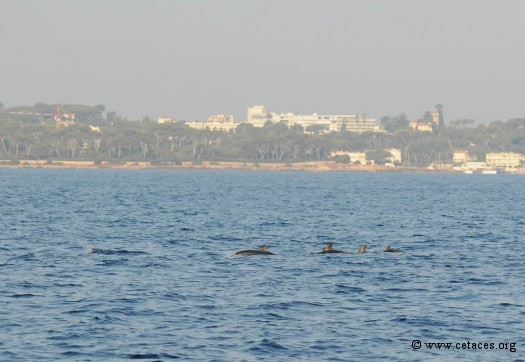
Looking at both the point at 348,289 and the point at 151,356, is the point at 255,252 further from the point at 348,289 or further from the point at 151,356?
the point at 151,356

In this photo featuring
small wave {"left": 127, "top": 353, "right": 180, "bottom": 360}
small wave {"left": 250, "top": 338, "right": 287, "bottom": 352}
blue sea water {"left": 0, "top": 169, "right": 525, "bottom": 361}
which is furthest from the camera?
blue sea water {"left": 0, "top": 169, "right": 525, "bottom": 361}

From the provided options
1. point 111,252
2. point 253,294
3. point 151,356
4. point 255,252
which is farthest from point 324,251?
point 151,356

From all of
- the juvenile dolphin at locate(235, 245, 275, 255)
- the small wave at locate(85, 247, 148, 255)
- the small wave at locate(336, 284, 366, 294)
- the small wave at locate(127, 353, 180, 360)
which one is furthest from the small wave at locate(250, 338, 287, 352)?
the small wave at locate(85, 247, 148, 255)

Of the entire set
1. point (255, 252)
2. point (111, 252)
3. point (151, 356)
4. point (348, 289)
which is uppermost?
point (255, 252)

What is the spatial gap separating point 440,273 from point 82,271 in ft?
50.1

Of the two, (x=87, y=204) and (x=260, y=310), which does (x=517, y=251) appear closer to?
(x=260, y=310)

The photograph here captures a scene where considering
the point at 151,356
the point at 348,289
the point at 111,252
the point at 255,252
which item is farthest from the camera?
the point at 111,252

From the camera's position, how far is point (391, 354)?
27.8m

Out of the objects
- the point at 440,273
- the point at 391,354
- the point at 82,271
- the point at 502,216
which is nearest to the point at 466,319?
the point at 391,354

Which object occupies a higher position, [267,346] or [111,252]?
[111,252]

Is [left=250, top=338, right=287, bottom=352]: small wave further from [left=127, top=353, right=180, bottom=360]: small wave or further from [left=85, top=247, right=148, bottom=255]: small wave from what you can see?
[left=85, top=247, right=148, bottom=255]: small wave

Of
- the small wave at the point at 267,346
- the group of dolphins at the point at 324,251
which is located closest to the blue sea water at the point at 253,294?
the small wave at the point at 267,346

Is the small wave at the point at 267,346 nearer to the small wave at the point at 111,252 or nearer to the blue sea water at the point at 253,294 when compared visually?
the blue sea water at the point at 253,294

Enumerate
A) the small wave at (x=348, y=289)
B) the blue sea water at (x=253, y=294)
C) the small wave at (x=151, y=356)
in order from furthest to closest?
the small wave at (x=348, y=289) → the blue sea water at (x=253, y=294) → the small wave at (x=151, y=356)
